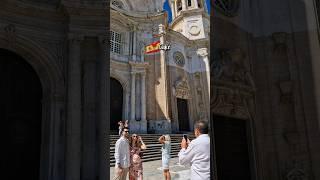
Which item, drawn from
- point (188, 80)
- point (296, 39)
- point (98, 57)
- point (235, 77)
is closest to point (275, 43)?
point (296, 39)

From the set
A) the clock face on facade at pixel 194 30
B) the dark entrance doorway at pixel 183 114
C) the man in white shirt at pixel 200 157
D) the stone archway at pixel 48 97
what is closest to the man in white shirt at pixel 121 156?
the stone archway at pixel 48 97

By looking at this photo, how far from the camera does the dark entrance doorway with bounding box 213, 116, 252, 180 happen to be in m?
0.97

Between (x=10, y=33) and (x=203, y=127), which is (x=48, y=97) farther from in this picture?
(x=203, y=127)

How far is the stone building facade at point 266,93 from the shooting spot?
3.19 feet

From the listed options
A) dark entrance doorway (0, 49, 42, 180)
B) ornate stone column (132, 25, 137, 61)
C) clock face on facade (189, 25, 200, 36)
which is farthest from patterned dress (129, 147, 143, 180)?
clock face on facade (189, 25, 200, 36)

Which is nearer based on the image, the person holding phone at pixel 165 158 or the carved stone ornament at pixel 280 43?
the carved stone ornament at pixel 280 43

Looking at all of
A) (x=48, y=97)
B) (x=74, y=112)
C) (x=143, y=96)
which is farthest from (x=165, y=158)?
(x=143, y=96)

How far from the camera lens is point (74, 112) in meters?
6.64

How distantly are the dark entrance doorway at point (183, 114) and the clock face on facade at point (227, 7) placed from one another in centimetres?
2702

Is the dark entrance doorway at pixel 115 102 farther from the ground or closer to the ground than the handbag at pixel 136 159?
farther from the ground

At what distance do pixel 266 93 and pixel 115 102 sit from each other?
74.0 ft

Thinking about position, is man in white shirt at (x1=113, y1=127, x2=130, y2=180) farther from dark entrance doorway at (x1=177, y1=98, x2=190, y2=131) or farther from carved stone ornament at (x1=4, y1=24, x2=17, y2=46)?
dark entrance doorway at (x1=177, y1=98, x2=190, y2=131)

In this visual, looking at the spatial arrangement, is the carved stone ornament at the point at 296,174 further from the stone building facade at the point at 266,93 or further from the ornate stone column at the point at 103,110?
the ornate stone column at the point at 103,110

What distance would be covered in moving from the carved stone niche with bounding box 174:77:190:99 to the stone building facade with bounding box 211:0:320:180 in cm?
2647
